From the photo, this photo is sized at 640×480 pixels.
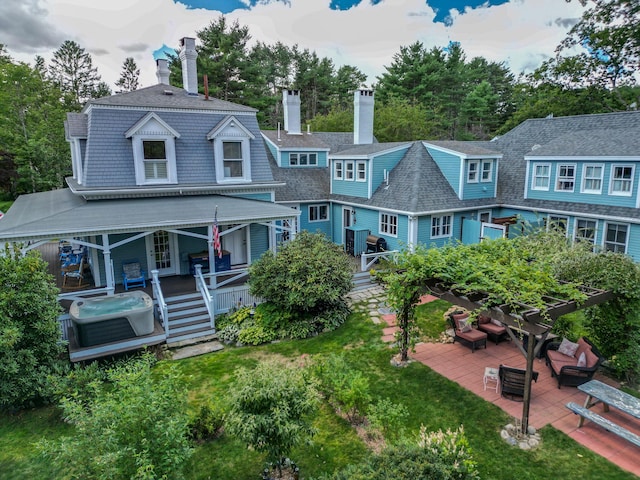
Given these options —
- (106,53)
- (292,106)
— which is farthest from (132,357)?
(106,53)

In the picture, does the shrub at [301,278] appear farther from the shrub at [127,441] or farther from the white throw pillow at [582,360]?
the shrub at [127,441]

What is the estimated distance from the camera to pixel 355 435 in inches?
304

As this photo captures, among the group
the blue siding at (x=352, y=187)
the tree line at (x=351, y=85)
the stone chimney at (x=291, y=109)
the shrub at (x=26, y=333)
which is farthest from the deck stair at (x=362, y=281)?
the tree line at (x=351, y=85)

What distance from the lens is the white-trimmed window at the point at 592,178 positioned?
1673cm

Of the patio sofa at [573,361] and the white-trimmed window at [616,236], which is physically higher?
the white-trimmed window at [616,236]

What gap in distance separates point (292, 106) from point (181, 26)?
970 centimetres

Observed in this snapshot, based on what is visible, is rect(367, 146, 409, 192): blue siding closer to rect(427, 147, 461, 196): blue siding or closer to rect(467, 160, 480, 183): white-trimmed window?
rect(427, 147, 461, 196): blue siding

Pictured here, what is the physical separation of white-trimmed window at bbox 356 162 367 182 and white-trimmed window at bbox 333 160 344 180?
1.34 m

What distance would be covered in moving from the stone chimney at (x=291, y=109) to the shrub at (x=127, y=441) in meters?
21.6

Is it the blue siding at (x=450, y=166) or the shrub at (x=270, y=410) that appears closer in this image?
the shrub at (x=270, y=410)

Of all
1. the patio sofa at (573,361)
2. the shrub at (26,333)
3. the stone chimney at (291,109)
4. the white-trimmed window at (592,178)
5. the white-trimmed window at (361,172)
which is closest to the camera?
the shrub at (26,333)

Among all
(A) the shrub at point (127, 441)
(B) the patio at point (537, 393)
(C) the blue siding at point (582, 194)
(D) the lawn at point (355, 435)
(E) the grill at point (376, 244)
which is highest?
(C) the blue siding at point (582, 194)

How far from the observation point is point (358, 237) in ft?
65.8

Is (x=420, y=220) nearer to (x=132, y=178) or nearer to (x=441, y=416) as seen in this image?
(x=441, y=416)
